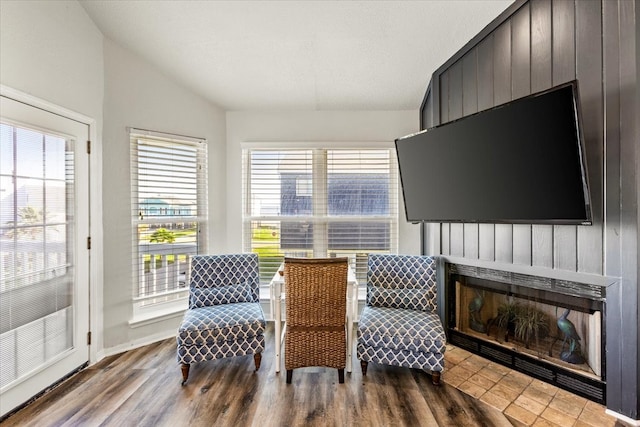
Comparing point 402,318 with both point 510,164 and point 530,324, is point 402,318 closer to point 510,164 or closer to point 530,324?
point 530,324

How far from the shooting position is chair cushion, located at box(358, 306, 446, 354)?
2029 mm

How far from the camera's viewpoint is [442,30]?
83.2 inches

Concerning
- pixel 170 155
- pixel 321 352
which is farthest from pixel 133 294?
pixel 321 352

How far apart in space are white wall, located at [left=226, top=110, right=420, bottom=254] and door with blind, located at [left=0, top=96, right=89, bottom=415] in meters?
1.40

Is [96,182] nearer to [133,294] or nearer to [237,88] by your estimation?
[133,294]

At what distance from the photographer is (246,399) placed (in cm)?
192

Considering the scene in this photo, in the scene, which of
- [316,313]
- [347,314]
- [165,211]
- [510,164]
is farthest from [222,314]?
[510,164]

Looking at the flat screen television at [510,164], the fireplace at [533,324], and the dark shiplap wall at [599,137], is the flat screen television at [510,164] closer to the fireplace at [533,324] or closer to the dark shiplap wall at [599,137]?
the dark shiplap wall at [599,137]

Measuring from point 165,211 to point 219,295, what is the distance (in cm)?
107

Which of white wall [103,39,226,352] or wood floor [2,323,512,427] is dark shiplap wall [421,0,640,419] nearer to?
wood floor [2,323,512,427]

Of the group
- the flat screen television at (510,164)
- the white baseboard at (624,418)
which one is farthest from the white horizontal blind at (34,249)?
the white baseboard at (624,418)

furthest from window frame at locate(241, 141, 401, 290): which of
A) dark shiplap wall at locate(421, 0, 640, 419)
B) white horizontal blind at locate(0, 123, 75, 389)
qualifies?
white horizontal blind at locate(0, 123, 75, 389)

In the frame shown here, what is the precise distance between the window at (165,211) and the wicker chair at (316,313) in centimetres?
154

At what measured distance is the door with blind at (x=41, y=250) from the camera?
1782mm
